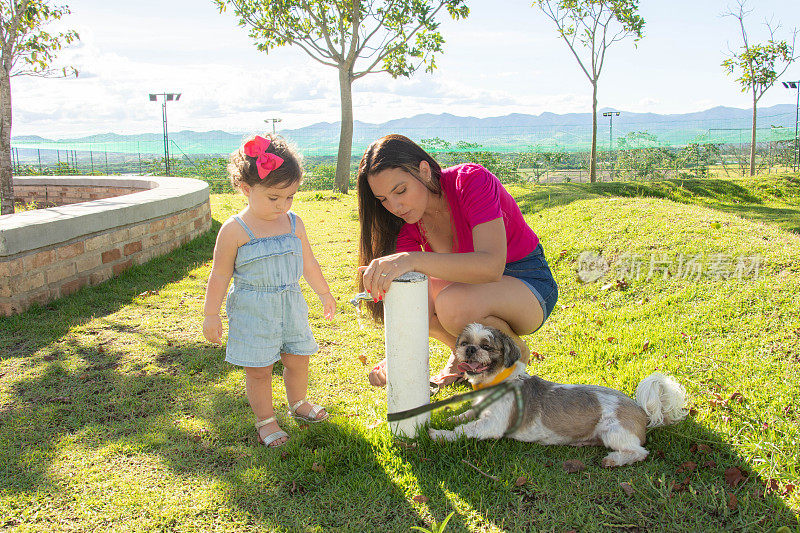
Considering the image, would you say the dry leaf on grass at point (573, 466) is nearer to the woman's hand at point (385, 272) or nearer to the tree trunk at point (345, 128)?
the woman's hand at point (385, 272)

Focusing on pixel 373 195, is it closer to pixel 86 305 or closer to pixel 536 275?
pixel 536 275

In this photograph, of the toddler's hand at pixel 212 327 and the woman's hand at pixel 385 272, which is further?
the toddler's hand at pixel 212 327

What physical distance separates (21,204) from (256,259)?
10450 mm

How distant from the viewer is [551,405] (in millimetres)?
2627

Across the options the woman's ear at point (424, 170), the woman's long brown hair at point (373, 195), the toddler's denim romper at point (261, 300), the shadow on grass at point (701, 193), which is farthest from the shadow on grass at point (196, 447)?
the shadow on grass at point (701, 193)

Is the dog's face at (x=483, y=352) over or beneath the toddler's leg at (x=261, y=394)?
over

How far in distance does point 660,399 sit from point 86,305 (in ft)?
15.4

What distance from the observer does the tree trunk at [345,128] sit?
15.1 metres

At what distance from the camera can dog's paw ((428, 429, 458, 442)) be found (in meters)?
2.65

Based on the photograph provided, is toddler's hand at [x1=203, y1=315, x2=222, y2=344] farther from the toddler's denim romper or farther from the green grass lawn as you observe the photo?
the green grass lawn

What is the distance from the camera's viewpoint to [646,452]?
2.51 m

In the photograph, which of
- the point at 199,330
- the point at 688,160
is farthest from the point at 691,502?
the point at 688,160

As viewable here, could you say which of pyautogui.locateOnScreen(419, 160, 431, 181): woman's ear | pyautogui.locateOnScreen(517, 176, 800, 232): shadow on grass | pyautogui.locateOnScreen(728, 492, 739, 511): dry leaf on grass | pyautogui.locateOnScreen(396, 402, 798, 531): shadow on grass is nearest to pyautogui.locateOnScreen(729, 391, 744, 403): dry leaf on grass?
pyautogui.locateOnScreen(396, 402, 798, 531): shadow on grass

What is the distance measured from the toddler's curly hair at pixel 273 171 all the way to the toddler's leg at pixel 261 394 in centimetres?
92
